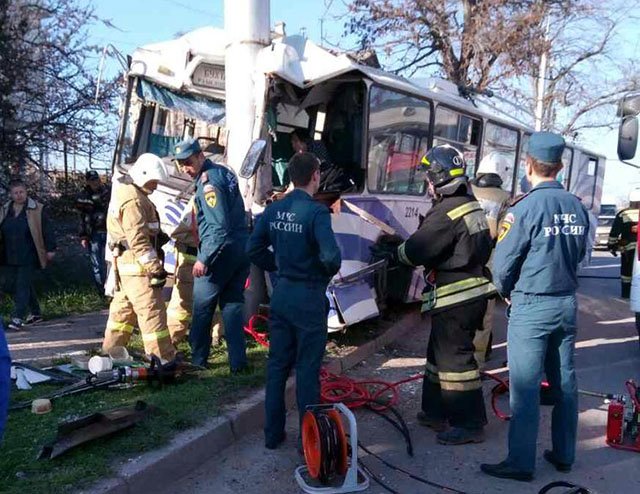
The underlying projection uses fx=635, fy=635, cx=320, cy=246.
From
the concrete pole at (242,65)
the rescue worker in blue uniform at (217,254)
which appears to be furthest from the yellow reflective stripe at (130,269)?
the concrete pole at (242,65)

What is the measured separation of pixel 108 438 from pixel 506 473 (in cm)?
236

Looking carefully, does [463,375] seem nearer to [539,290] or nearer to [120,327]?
[539,290]

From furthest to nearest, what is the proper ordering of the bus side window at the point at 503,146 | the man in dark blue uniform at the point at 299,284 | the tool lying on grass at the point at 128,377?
the bus side window at the point at 503,146
the tool lying on grass at the point at 128,377
the man in dark blue uniform at the point at 299,284

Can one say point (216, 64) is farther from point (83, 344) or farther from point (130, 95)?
point (83, 344)

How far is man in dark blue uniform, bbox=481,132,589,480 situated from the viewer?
11.7 feet

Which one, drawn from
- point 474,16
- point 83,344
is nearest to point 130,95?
point 83,344

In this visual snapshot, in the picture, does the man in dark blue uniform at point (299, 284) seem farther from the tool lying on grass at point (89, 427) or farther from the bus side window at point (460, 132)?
the bus side window at point (460, 132)

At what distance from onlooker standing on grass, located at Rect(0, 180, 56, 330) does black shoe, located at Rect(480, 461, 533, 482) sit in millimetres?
5393

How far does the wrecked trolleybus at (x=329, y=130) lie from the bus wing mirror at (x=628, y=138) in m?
1.28

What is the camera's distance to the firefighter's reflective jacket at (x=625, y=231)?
10.2 metres

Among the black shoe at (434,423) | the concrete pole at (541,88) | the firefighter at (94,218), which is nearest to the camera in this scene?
the black shoe at (434,423)

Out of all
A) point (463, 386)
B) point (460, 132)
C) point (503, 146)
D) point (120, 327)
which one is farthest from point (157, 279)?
point (503, 146)

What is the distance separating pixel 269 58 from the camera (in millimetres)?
5625

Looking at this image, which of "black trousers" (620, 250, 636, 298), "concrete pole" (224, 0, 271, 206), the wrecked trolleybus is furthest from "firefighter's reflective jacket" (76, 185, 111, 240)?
"black trousers" (620, 250, 636, 298)
